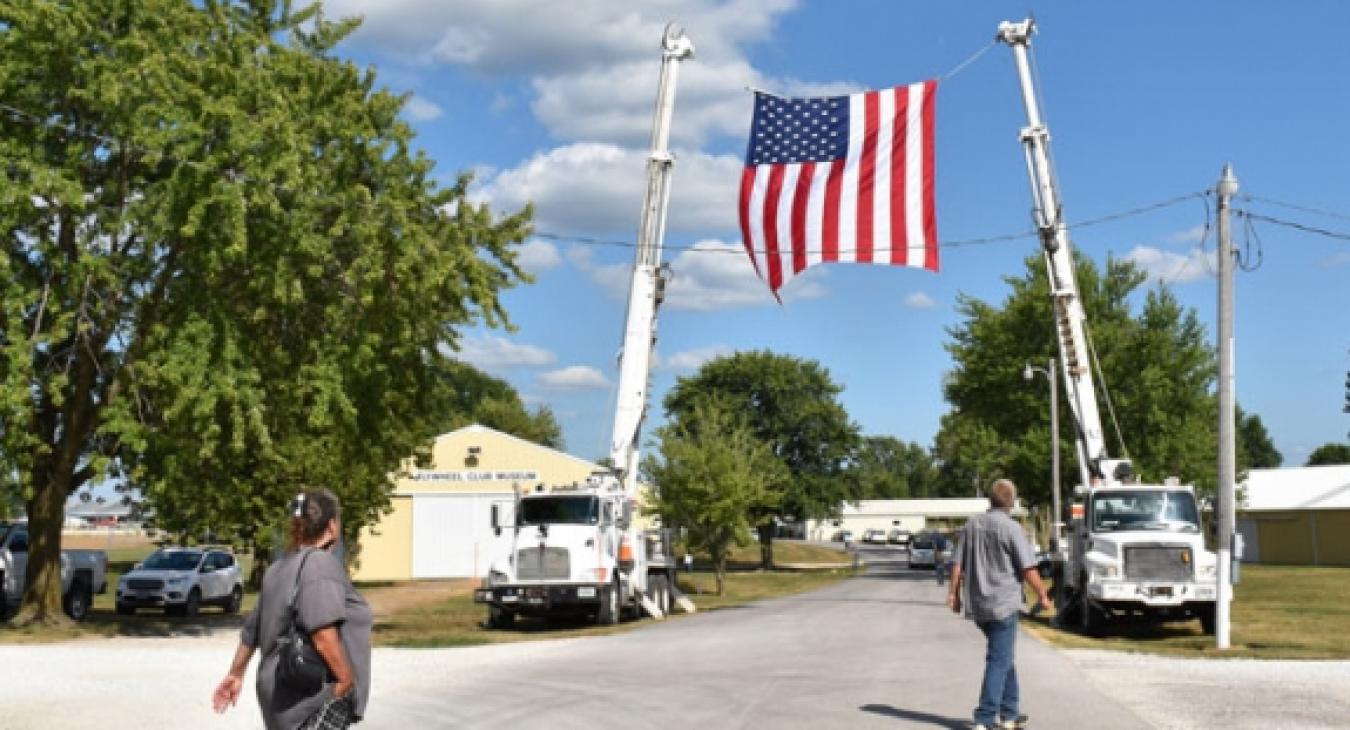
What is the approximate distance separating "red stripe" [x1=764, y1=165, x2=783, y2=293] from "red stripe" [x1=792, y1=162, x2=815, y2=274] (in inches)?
12.6

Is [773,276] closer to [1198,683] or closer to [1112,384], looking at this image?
[1198,683]

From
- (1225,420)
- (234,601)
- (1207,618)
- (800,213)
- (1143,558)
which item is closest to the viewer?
(1225,420)

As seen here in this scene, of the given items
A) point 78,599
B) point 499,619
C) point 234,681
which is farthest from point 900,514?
point 234,681

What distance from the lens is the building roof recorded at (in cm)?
6594

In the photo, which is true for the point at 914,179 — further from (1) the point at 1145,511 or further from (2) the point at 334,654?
(2) the point at 334,654

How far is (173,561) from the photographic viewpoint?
30.1m

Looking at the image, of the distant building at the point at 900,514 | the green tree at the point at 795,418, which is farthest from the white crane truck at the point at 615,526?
the distant building at the point at 900,514

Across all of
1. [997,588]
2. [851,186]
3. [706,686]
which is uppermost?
[851,186]

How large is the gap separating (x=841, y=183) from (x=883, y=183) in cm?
76

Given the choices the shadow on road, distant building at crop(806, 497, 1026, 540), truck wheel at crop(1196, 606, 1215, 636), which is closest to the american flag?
truck wheel at crop(1196, 606, 1215, 636)

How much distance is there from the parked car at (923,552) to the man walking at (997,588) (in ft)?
174

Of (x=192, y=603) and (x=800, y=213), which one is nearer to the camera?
(x=800, y=213)

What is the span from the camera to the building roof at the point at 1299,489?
6594 cm

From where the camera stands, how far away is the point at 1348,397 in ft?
315
